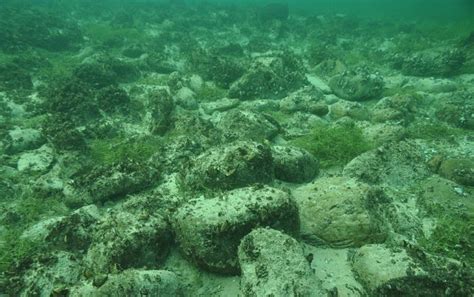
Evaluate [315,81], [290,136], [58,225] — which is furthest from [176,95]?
[58,225]

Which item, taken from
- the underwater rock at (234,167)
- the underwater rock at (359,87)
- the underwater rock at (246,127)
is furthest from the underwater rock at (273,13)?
the underwater rock at (234,167)

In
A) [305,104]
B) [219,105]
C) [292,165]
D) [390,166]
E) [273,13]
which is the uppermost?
[292,165]

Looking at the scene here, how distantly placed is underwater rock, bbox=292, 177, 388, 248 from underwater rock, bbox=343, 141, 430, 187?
53.7 inches

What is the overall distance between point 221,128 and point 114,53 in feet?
42.5

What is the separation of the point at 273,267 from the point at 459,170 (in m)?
5.57

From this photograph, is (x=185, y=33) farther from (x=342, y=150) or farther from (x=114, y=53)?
(x=342, y=150)

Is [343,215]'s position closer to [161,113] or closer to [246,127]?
[246,127]

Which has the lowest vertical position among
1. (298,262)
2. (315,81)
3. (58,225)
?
(315,81)

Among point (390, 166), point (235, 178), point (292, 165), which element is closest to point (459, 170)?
point (390, 166)

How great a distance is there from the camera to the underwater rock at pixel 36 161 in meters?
9.34

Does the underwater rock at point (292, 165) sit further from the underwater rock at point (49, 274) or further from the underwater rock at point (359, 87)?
the underwater rock at point (359, 87)

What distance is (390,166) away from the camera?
8.45 metres

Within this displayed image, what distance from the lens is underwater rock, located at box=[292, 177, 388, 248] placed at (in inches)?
245

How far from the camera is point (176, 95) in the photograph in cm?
1369
